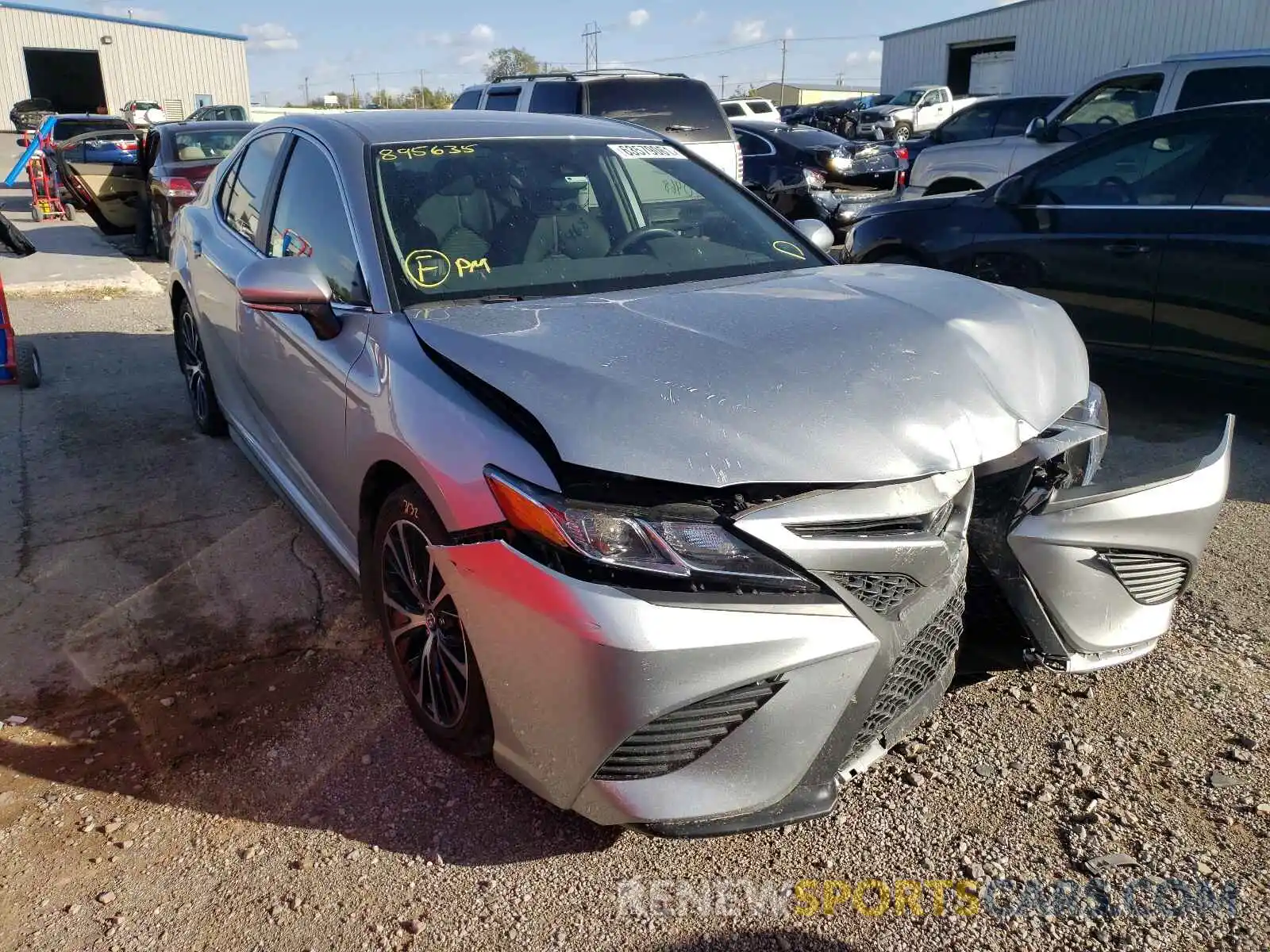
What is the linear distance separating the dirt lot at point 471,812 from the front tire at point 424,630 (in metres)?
0.16

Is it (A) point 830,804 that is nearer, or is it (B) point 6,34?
(A) point 830,804

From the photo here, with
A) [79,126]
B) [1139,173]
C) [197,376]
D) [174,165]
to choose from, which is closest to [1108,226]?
[1139,173]

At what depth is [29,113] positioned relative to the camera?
31953 millimetres

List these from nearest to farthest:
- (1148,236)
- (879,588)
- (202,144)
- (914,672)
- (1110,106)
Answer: (879,588), (914,672), (1148,236), (1110,106), (202,144)

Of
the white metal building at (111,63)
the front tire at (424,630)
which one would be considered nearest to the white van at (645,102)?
the front tire at (424,630)

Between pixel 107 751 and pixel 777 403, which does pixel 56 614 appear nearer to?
pixel 107 751

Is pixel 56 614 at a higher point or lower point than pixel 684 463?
lower

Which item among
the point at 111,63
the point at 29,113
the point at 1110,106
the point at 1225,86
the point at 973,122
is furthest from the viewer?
the point at 111,63

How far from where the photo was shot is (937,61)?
44312mm

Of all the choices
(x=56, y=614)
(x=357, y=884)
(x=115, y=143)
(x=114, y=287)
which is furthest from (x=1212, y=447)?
(x=115, y=143)

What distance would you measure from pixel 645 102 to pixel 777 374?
332 inches

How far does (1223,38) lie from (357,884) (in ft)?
117

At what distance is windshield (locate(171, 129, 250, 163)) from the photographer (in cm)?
1101

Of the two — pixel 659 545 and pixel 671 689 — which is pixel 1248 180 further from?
pixel 671 689
